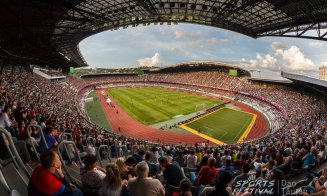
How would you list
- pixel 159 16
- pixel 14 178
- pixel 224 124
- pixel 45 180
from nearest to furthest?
pixel 45 180 < pixel 14 178 < pixel 159 16 < pixel 224 124

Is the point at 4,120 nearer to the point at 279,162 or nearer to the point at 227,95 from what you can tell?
the point at 279,162

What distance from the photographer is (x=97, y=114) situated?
139 ft

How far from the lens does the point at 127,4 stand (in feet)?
74.5

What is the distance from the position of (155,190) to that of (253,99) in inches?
2206

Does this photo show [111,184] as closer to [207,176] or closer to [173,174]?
[173,174]

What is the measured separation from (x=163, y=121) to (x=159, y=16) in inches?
710

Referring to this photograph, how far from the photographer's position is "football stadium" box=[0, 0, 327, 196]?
4.42 meters

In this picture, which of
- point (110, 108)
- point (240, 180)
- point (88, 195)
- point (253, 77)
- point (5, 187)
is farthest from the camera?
point (253, 77)

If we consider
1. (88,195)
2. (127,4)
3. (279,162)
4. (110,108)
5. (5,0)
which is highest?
(127,4)

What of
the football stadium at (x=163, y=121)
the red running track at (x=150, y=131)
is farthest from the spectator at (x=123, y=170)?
the red running track at (x=150, y=131)

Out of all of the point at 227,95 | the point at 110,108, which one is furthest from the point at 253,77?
the point at 110,108

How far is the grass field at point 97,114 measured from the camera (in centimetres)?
3704

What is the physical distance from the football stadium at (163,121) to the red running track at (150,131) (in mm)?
172

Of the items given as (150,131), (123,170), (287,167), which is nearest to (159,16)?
(150,131)
